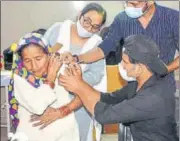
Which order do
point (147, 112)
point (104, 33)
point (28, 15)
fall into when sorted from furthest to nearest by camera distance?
1. point (28, 15)
2. point (104, 33)
3. point (147, 112)

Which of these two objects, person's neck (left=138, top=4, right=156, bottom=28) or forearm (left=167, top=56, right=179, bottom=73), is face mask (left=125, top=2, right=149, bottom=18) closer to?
person's neck (left=138, top=4, right=156, bottom=28)

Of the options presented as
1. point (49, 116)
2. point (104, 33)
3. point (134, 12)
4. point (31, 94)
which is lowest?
point (49, 116)

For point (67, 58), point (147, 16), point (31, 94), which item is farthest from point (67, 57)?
point (147, 16)

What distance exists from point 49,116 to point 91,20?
443 mm

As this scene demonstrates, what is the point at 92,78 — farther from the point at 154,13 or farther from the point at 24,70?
the point at 154,13

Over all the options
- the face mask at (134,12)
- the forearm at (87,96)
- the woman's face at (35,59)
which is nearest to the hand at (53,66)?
the woman's face at (35,59)

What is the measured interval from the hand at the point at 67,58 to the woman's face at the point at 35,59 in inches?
3.0

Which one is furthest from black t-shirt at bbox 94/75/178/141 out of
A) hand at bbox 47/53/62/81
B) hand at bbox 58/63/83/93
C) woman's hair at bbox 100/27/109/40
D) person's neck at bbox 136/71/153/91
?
woman's hair at bbox 100/27/109/40

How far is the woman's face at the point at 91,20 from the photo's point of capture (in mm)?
1405

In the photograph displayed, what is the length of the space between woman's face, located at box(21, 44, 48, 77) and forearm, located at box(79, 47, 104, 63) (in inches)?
6.7

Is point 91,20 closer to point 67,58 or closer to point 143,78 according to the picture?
point 67,58

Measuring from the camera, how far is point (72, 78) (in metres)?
1.35

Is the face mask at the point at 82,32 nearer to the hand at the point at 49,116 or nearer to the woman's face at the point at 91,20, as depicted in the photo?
the woman's face at the point at 91,20

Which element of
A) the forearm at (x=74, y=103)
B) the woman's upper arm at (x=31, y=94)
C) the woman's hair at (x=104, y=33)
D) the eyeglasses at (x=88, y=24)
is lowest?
the forearm at (x=74, y=103)
